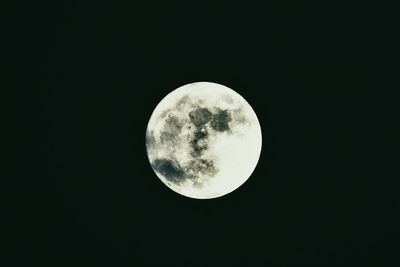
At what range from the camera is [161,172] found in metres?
5.48

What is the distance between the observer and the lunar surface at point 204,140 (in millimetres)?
4945

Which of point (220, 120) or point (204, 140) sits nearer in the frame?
point (204, 140)

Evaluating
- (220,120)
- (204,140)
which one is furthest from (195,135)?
(220,120)

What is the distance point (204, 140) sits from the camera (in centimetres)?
489

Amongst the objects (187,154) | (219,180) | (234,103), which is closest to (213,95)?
(234,103)

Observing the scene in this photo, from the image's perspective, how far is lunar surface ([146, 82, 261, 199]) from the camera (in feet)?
16.2

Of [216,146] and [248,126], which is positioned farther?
[248,126]

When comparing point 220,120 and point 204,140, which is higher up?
point 220,120

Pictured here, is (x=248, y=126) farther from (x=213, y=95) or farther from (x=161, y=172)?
(x=161, y=172)

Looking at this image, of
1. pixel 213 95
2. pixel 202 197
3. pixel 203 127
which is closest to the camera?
pixel 203 127

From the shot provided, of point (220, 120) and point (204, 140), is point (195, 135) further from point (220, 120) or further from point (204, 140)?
point (220, 120)

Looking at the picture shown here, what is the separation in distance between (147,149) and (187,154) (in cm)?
123

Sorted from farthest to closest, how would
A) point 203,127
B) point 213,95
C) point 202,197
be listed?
point 202,197 → point 213,95 → point 203,127

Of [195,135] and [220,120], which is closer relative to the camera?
[195,135]
